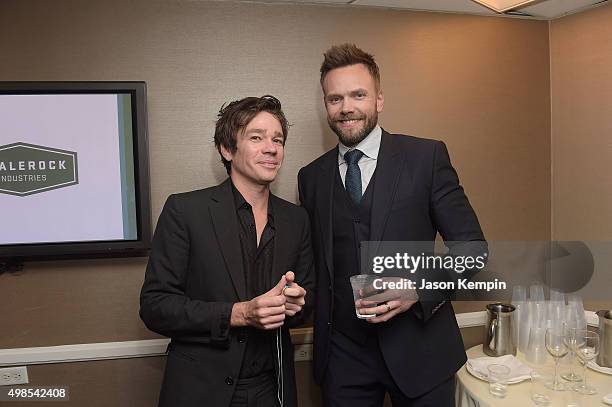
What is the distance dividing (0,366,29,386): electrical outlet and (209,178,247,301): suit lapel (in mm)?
1190

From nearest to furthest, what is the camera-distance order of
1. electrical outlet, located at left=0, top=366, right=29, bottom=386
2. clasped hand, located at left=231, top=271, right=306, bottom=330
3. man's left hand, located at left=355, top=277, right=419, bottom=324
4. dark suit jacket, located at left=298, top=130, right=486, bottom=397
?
clasped hand, located at left=231, top=271, right=306, bottom=330
man's left hand, located at left=355, top=277, right=419, bottom=324
dark suit jacket, located at left=298, top=130, right=486, bottom=397
electrical outlet, located at left=0, top=366, right=29, bottom=386

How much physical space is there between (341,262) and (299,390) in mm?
932

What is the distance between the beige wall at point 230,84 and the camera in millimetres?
2303

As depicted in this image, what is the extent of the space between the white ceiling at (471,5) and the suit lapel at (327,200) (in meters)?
0.84

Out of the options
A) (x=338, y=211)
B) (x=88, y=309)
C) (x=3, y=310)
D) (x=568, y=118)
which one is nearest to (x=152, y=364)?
(x=88, y=309)

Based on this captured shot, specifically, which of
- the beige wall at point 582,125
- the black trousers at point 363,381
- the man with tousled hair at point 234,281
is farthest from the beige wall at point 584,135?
the man with tousled hair at point 234,281

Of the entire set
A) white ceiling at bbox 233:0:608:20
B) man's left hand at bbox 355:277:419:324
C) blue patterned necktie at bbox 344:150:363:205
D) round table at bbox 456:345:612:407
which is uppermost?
white ceiling at bbox 233:0:608:20

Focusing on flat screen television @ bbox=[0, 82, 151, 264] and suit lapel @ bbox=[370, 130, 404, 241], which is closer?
suit lapel @ bbox=[370, 130, 404, 241]

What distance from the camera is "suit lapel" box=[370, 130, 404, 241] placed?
189 centimetres

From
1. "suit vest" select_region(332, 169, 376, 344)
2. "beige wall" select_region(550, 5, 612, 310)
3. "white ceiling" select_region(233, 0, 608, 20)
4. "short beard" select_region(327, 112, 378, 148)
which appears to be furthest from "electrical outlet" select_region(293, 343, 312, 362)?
"white ceiling" select_region(233, 0, 608, 20)

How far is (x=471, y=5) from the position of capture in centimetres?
260

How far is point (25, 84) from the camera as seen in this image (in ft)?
7.10

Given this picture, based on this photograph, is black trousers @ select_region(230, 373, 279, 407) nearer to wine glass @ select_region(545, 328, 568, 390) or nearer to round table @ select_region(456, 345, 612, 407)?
round table @ select_region(456, 345, 612, 407)

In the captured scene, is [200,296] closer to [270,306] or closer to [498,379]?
[270,306]
